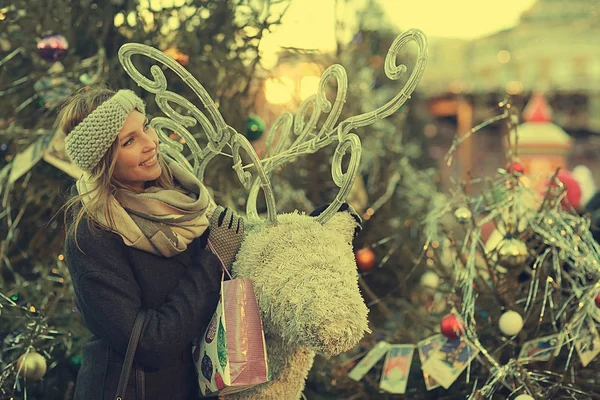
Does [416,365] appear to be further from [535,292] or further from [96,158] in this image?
[96,158]

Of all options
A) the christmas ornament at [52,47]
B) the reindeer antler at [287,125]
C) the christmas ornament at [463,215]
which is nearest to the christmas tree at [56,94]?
the christmas ornament at [52,47]

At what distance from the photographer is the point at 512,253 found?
2533 millimetres

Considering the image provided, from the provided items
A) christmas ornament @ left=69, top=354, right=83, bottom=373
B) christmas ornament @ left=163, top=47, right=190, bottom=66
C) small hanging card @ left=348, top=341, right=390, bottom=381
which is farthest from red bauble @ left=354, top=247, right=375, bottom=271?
christmas ornament @ left=69, top=354, right=83, bottom=373

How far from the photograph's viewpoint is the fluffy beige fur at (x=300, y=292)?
1.52 m

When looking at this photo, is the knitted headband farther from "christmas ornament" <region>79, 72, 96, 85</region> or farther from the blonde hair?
"christmas ornament" <region>79, 72, 96, 85</region>

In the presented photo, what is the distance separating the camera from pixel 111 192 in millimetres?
1688

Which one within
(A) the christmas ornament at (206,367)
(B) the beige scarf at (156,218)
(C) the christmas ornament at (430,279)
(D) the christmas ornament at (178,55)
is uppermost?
(B) the beige scarf at (156,218)

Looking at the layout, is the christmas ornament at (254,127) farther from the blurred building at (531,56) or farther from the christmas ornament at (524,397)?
the blurred building at (531,56)

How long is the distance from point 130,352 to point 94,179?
1.21 feet

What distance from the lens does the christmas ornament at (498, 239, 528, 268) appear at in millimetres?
2531

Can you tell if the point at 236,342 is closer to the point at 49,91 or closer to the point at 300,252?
the point at 300,252

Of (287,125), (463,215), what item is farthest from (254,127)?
(287,125)

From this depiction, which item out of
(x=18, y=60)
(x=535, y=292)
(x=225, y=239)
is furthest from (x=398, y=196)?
(x=225, y=239)

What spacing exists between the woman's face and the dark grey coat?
14 cm
